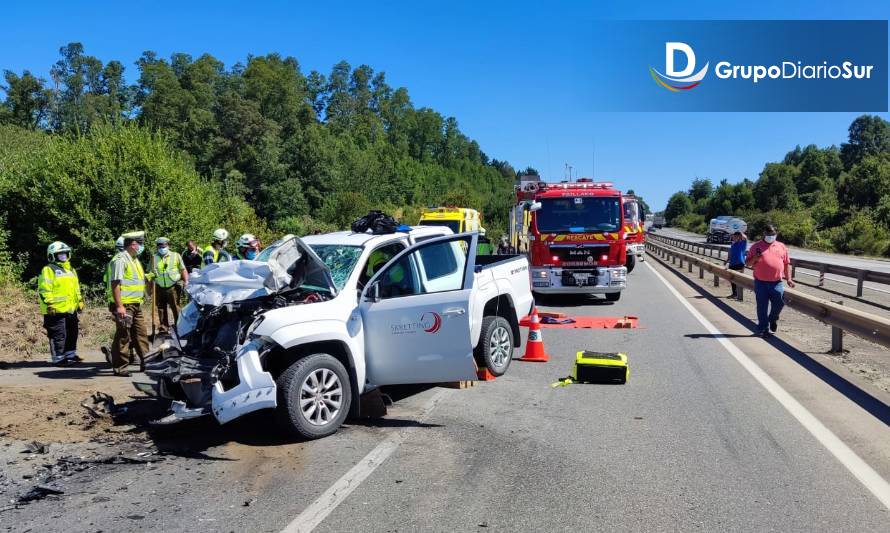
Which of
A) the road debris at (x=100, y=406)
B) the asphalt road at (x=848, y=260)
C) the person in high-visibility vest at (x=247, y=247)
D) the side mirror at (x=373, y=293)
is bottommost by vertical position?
the asphalt road at (x=848, y=260)

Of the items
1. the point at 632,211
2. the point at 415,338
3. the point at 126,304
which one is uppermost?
the point at 632,211

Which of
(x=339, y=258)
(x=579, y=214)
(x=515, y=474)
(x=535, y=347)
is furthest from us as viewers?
(x=579, y=214)

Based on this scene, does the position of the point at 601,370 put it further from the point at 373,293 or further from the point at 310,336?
the point at 310,336

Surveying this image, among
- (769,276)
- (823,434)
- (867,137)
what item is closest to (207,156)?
(769,276)

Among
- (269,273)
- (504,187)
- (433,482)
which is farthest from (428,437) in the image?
(504,187)

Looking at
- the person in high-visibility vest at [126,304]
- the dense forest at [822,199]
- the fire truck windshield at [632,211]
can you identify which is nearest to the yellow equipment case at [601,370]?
the person in high-visibility vest at [126,304]

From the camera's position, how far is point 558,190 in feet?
53.6

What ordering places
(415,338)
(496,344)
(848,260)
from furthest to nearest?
(848,260), (496,344), (415,338)

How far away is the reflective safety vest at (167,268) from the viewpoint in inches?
417

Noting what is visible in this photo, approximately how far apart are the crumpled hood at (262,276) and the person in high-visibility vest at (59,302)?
397 centimetres

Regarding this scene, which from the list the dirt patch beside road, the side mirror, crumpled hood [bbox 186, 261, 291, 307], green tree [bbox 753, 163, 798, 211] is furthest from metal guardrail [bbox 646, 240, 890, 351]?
green tree [bbox 753, 163, 798, 211]

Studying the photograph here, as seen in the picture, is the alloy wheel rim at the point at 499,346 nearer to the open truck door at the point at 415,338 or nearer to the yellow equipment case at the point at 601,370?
the yellow equipment case at the point at 601,370

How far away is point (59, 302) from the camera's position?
9.52 meters

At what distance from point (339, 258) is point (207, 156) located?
66.1m
